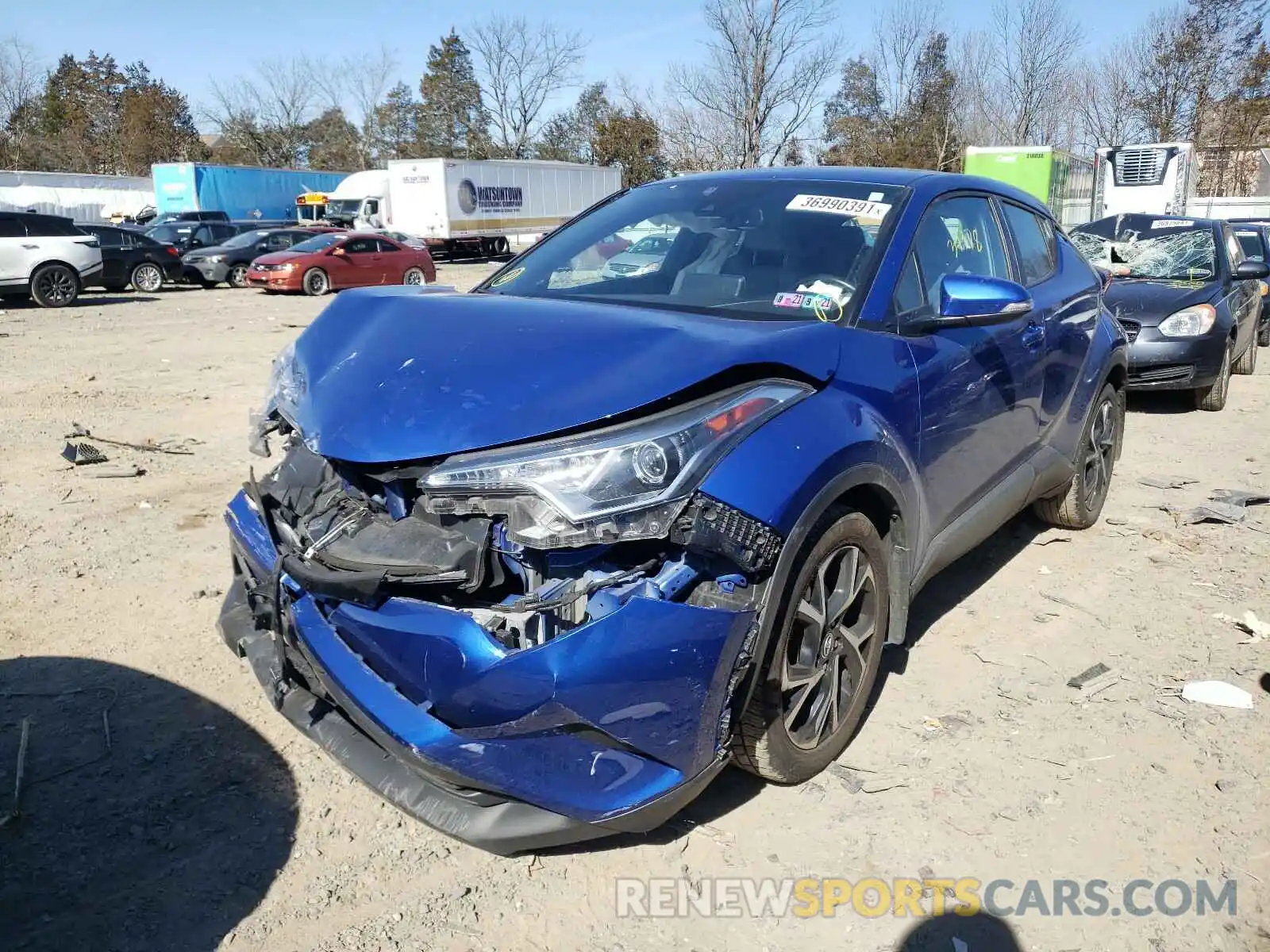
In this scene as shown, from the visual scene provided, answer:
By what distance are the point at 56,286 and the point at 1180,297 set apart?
1762 cm

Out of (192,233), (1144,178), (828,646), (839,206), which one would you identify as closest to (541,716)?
(828,646)

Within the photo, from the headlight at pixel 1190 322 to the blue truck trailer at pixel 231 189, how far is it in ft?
114

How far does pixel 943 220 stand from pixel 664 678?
2394 mm

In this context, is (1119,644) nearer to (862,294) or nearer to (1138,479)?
(862,294)

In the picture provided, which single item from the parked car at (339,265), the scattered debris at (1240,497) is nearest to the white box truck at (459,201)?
the parked car at (339,265)

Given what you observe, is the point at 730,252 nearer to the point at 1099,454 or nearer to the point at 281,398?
the point at 281,398

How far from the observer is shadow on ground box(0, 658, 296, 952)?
2.43 m

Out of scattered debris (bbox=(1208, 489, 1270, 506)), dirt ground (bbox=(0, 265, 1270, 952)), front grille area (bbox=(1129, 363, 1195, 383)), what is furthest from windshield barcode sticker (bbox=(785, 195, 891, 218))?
front grille area (bbox=(1129, 363, 1195, 383))

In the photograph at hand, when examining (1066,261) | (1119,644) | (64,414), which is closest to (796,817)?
(1119,644)

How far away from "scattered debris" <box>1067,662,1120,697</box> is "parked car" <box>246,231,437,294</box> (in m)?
17.0

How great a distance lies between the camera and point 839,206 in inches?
141

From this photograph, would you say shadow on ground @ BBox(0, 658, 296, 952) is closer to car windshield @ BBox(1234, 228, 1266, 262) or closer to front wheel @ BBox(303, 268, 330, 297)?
car windshield @ BBox(1234, 228, 1266, 262)

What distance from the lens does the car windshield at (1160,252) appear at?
9523 millimetres

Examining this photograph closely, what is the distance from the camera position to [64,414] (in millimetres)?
7895
